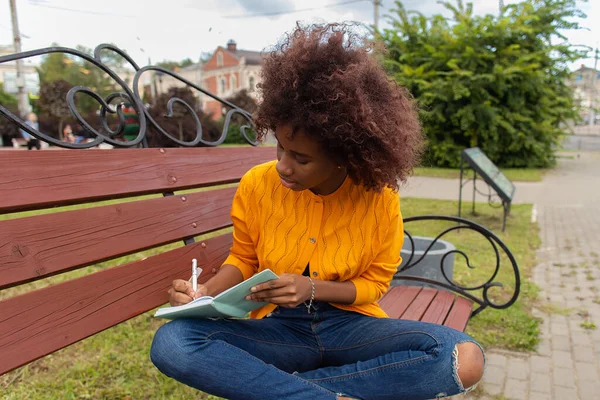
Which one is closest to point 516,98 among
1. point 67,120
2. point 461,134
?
point 461,134

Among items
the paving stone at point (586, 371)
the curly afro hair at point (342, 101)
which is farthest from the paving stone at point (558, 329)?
the curly afro hair at point (342, 101)

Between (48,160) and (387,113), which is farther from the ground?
(387,113)

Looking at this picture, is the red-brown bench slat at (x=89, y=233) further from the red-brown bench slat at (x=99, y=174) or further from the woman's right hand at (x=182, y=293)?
the woman's right hand at (x=182, y=293)

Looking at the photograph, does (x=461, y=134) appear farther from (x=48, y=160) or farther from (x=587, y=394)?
(x=48, y=160)

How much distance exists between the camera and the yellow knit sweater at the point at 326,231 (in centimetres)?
172

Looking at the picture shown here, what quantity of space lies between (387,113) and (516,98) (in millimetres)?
12514

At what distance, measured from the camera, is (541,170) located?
13.4 metres

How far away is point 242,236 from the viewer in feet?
6.04

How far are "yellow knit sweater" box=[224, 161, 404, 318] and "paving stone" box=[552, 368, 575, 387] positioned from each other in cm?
133

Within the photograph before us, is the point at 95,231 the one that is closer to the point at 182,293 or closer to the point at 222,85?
the point at 182,293

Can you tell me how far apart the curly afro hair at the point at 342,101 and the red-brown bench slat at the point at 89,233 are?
55 cm

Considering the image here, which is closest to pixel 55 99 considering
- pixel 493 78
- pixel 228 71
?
pixel 493 78

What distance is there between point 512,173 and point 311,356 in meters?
12.2

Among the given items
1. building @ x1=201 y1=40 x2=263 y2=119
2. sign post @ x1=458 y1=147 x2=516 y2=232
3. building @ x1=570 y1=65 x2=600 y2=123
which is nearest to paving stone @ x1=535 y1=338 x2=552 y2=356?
sign post @ x1=458 y1=147 x2=516 y2=232
